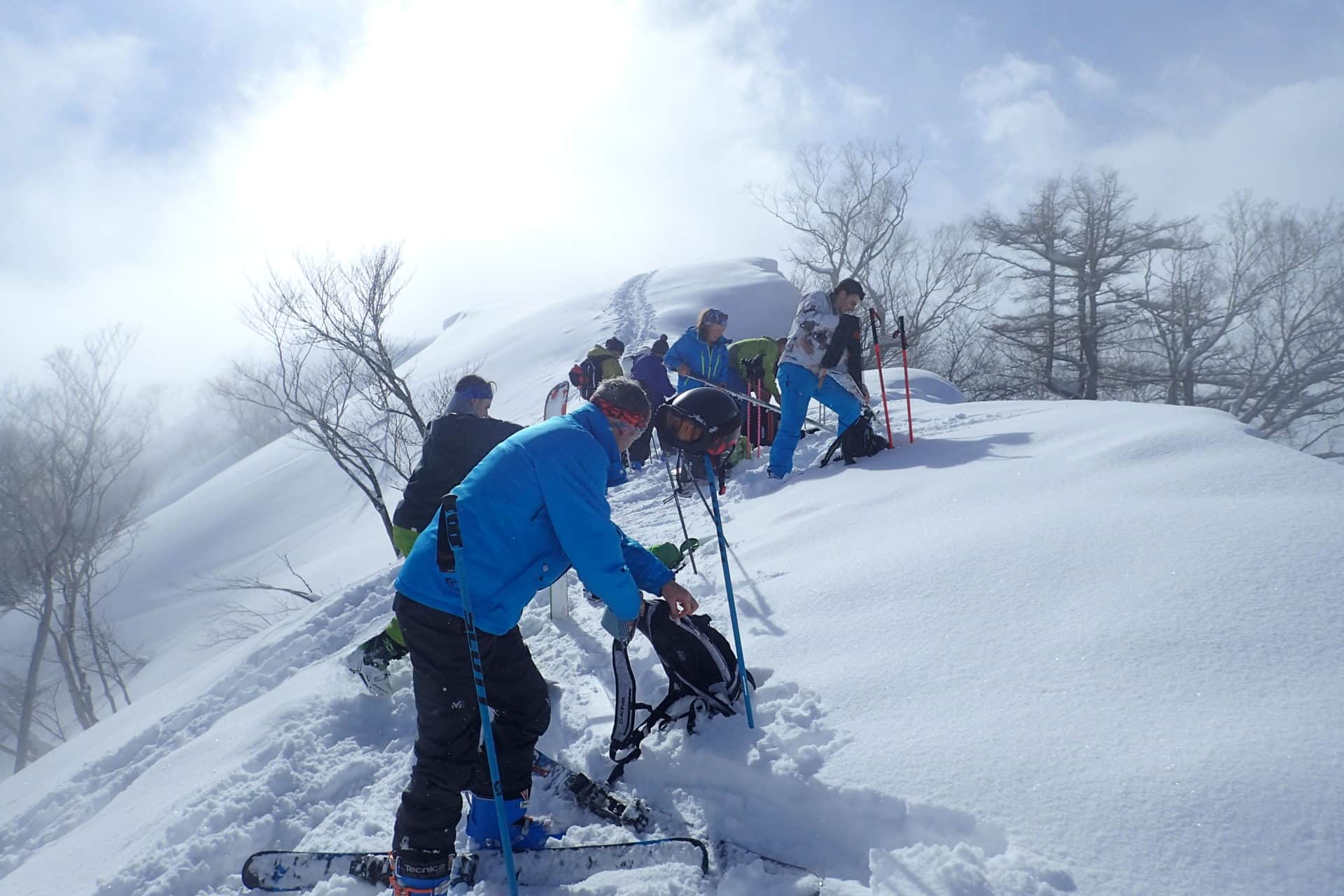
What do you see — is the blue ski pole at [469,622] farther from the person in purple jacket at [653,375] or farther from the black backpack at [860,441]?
the person in purple jacket at [653,375]

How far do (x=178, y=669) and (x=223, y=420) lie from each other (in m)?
52.6

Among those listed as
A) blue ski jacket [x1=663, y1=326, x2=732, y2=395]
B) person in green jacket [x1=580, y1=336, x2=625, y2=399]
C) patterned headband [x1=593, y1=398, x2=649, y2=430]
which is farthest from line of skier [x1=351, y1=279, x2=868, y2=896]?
person in green jacket [x1=580, y1=336, x2=625, y2=399]

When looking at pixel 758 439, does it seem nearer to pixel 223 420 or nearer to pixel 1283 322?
pixel 1283 322

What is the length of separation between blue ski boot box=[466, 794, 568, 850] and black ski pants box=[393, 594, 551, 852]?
19cm

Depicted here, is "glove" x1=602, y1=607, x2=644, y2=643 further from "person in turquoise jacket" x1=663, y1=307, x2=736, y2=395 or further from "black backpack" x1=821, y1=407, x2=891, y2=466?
"person in turquoise jacket" x1=663, y1=307, x2=736, y2=395

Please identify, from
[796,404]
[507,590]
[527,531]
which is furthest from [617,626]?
[796,404]

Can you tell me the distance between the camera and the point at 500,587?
2621 millimetres

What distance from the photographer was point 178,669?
24.2 m

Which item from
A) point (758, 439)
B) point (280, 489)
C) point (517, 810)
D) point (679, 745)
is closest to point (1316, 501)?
point (679, 745)

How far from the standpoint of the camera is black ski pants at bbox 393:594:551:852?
258cm

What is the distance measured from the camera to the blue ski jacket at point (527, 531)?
2.52 metres

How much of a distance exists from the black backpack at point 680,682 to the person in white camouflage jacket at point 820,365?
156 inches

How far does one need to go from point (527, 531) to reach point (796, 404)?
4803 millimetres

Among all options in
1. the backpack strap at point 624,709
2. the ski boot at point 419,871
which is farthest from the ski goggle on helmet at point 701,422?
the ski boot at point 419,871
